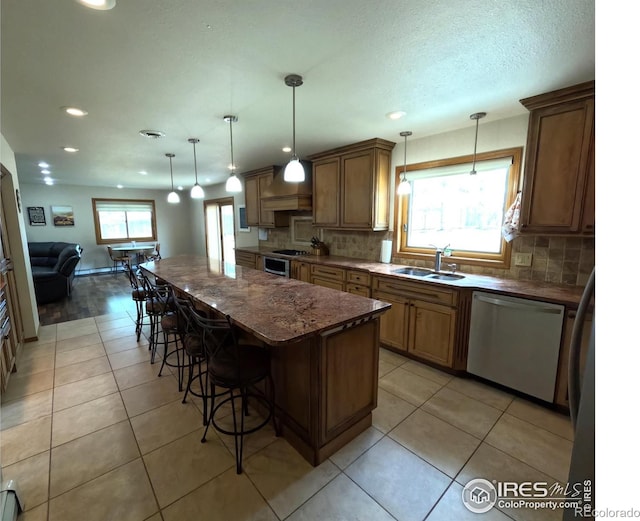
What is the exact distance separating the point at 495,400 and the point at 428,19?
263cm

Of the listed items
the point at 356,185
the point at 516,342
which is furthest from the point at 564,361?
the point at 356,185

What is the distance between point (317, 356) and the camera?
1593 mm

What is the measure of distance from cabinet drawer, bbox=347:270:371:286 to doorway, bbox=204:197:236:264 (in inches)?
166

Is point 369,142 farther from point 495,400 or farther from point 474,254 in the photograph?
point 495,400

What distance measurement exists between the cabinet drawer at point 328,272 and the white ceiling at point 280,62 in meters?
1.61

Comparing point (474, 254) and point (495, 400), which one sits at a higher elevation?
point (474, 254)

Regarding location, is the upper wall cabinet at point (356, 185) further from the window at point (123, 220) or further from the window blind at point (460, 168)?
the window at point (123, 220)

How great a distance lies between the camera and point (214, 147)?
3.69m

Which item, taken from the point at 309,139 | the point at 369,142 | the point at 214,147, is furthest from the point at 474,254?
the point at 214,147

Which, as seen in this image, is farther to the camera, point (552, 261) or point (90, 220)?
point (90, 220)

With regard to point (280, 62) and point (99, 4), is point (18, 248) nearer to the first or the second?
point (99, 4)

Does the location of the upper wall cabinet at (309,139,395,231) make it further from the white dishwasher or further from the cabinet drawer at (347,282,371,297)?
the white dishwasher

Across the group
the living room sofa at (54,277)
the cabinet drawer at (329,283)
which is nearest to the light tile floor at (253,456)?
the cabinet drawer at (329,283)

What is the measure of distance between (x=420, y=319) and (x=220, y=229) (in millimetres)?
6155
